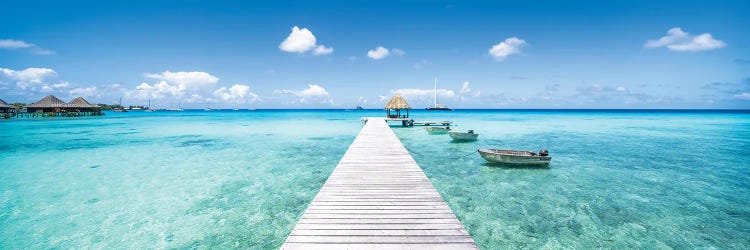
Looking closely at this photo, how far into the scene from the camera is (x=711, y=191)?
1009 centimetres

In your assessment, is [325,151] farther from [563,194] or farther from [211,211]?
[563,194]

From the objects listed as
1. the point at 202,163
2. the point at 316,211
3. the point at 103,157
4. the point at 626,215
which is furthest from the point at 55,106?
the point at 626,215

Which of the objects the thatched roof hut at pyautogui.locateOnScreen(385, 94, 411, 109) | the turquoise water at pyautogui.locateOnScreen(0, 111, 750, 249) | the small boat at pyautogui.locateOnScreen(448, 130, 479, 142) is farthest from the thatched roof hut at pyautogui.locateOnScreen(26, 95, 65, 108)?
the small boat at pyautogui.locateOnScreen(448, 130, 479, 142)

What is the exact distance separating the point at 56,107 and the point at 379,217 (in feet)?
264

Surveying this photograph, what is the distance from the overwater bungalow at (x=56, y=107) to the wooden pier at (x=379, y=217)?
256 feet

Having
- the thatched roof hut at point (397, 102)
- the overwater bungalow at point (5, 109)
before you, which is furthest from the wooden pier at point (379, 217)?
the overwater bungalow at point (5, 109)

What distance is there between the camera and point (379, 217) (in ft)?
16.4

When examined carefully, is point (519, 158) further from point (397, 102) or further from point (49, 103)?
point (49, 103)

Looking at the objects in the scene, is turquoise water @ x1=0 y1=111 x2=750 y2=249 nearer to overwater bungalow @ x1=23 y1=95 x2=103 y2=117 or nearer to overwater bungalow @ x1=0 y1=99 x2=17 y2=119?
overwater bungalow @ x1=0 y1=99 x2=17 y2=119

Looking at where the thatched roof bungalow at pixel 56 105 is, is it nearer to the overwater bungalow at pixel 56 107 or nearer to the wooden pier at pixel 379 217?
the overwater bungalow at pixel 56 107

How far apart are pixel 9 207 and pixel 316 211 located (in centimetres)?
1007

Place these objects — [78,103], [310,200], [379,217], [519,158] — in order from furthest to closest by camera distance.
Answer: [78,103], [519,158], [310,200], [379,217]

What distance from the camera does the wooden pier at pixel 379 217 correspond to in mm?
4133

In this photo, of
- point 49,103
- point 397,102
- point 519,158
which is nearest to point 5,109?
point 49,103
